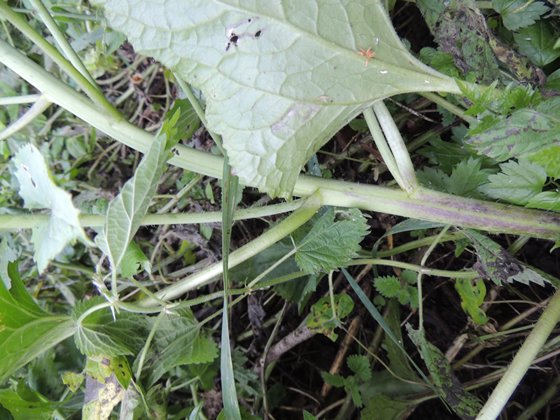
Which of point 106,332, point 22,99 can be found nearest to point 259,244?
point 106,332

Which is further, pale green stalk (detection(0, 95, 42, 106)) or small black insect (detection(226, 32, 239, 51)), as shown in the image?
pale green stalk (detection(0, 95, 42, 106))

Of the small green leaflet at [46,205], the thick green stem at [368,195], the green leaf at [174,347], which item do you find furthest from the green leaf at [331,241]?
the small green leaflet at [46,205]

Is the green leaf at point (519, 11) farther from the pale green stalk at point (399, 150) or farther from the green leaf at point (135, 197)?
the green leaf at point (135, 197)

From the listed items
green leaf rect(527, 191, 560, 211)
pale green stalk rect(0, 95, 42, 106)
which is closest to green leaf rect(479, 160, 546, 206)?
green leaf rect(527, 191, 560, 211)

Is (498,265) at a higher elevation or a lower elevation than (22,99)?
lower

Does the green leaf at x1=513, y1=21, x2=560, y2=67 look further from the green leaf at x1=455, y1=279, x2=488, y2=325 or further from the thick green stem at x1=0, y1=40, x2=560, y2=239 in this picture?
the green leaf at x1=455, y1=279, x2=488, y2=325

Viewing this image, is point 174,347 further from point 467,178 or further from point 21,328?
point 467,178
